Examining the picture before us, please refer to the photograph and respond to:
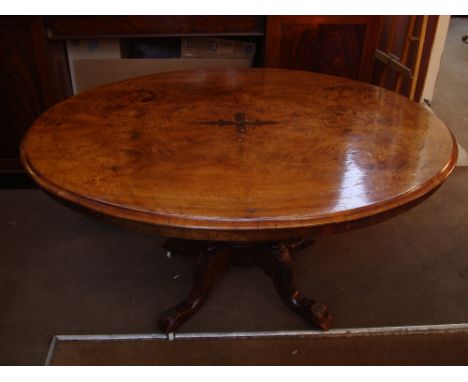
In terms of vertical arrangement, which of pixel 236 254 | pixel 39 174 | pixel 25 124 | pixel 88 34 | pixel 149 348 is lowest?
pixel 149 348

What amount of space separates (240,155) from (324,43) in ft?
3.63

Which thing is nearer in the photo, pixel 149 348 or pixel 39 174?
pixel 39 174

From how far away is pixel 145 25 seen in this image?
186 centimetres

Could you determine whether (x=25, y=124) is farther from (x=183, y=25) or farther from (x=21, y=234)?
(x=183, y=25)

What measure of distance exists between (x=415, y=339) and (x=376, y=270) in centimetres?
32

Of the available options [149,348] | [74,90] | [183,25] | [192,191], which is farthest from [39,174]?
[74,90]

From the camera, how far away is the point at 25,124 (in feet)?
6.62

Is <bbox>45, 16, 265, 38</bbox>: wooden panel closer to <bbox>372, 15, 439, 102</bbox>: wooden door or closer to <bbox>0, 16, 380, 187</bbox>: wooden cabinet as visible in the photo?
<bbox>0, 16, 380, 187</bbox>: wooden cabinet

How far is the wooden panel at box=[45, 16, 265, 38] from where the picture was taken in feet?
6.04

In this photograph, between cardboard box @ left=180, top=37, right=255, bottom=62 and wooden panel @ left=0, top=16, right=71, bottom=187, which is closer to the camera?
wooden panel @ left=0, top=16, right=71, bottom=187

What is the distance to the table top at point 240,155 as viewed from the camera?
35.5 inches

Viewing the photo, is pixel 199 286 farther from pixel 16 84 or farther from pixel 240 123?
pixel 16 84

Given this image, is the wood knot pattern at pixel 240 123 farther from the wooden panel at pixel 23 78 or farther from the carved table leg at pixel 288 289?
the wooden panel at pixel 23 78

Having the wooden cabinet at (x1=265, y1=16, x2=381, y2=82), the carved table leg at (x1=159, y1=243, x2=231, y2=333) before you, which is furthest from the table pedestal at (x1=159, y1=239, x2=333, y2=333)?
the wooden cabinet at (x1=265, y1=16, x2=381, y2=82)
